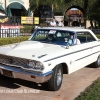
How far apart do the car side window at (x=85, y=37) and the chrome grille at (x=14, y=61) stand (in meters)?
2.25

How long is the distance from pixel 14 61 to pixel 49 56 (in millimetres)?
817

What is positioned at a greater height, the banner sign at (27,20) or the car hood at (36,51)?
the banner sign at (27,20)

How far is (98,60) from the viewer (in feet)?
27.6

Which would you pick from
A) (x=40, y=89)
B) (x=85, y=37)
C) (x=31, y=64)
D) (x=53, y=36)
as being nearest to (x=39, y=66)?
(x=31, y=64)

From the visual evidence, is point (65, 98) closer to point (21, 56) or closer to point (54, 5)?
point (21, 56)

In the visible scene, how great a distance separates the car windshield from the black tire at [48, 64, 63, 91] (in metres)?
1.07

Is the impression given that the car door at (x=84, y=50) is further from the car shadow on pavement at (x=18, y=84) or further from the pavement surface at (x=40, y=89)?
the car shadow on pavement at (x=18, y=84)

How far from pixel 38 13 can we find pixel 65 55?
106ft

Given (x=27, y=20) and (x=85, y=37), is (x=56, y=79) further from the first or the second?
(x=27, y=20)

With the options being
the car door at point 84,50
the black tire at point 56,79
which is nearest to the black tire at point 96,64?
the car door at point 84,50

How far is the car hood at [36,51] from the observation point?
18.0 feet

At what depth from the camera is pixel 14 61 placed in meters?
5.60

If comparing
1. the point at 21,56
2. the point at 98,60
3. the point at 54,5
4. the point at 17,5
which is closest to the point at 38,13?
the point at 54,5

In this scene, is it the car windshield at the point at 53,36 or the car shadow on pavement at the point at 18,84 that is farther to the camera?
the car windshield at the point at 53,36
